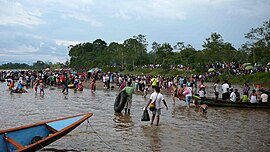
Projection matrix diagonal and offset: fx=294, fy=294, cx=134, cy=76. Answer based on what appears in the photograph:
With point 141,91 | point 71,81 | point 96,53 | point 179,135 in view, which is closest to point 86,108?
point 179,135

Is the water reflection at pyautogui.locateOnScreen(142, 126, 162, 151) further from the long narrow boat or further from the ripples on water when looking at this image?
the long narrow boat

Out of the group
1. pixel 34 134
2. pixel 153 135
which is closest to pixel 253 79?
pixel 153 135

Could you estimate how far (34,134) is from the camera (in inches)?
302

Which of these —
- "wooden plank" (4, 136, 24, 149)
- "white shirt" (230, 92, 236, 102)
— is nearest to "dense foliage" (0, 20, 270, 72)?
"white shirt" (230, 92, 236, 102)

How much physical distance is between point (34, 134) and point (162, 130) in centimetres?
469

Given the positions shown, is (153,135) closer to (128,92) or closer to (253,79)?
(128,92)

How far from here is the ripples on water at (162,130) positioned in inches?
337

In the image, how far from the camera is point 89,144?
345 inches

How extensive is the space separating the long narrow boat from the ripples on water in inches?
28.4

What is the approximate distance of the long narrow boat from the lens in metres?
6.89

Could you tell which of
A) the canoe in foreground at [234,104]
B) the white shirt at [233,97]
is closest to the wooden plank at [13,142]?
the canoe in foreground at [234,104]

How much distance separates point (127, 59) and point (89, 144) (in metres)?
60.5

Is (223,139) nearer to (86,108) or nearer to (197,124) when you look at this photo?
(197,124)

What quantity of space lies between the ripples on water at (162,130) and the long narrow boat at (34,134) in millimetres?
722
